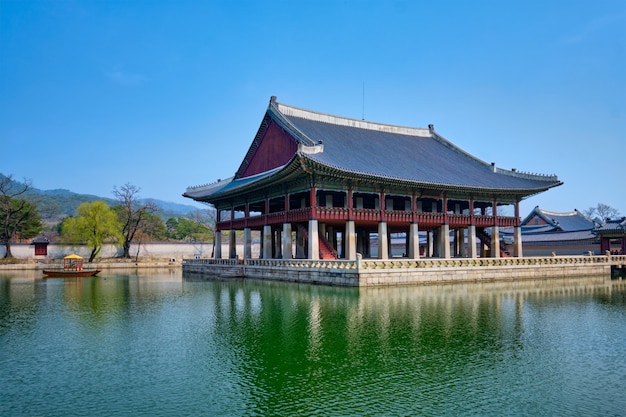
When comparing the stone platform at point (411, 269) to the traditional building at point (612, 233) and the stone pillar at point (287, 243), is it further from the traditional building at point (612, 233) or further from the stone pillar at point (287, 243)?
the traditional building at point (612, 233)

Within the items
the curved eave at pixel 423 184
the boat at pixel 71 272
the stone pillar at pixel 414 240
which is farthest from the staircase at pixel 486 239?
the boat at pixel 71 272

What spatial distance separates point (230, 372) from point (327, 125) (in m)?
40.8

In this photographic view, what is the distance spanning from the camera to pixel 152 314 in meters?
22.1

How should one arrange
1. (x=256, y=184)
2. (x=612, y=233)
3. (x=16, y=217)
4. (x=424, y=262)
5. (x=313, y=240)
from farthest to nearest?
(x=16, y=217) → (x=612, y=233) → (x=256, y=184) → (x=313, y=240) → (x=424, y=262)

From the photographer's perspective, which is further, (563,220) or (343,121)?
(563,220)

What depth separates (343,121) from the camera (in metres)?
53.2

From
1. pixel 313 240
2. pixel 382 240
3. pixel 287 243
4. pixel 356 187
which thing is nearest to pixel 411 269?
pixel 382 240

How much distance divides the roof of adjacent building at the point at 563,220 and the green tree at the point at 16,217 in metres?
75.0

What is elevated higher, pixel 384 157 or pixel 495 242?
pixel 384 157

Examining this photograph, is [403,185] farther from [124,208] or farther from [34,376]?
[124,208]

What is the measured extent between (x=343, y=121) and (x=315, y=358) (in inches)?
1645

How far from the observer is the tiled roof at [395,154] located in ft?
137

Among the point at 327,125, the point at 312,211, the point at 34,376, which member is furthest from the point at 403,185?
the point at 34,376

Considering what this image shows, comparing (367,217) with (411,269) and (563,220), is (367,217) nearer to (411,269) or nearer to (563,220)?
(411,269)
